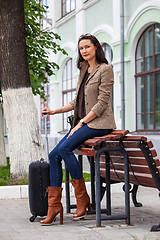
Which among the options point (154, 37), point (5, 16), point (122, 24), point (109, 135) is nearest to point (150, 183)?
point (109, 135)

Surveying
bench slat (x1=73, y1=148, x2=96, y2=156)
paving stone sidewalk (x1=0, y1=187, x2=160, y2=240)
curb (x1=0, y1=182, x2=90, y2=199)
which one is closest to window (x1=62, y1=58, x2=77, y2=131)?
curb (x1=0, y1=182, x2=90, y2=199)

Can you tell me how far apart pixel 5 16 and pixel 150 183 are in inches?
196

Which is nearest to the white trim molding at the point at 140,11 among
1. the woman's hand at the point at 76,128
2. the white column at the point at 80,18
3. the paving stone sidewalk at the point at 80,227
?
the white column at the point at 80,18

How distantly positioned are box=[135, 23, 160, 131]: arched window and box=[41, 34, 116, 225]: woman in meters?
11.6

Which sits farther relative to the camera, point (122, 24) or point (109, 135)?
point (122, 24)

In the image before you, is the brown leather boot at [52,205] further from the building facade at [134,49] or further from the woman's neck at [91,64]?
the building facade at [134,49]

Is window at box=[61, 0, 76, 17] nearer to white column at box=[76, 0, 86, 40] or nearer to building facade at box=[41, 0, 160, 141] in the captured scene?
white column at box=[76, 0, 86, 40]

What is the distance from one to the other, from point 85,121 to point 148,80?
12.7 metres

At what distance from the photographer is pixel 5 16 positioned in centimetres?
905

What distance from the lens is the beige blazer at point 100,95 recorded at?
5312mm

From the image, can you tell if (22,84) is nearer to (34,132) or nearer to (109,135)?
(34,132)

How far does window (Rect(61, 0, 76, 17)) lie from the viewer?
81.3ft

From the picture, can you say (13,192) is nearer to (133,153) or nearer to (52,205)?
(52,205)

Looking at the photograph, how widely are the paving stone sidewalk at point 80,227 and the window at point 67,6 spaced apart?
1911 centimetres
